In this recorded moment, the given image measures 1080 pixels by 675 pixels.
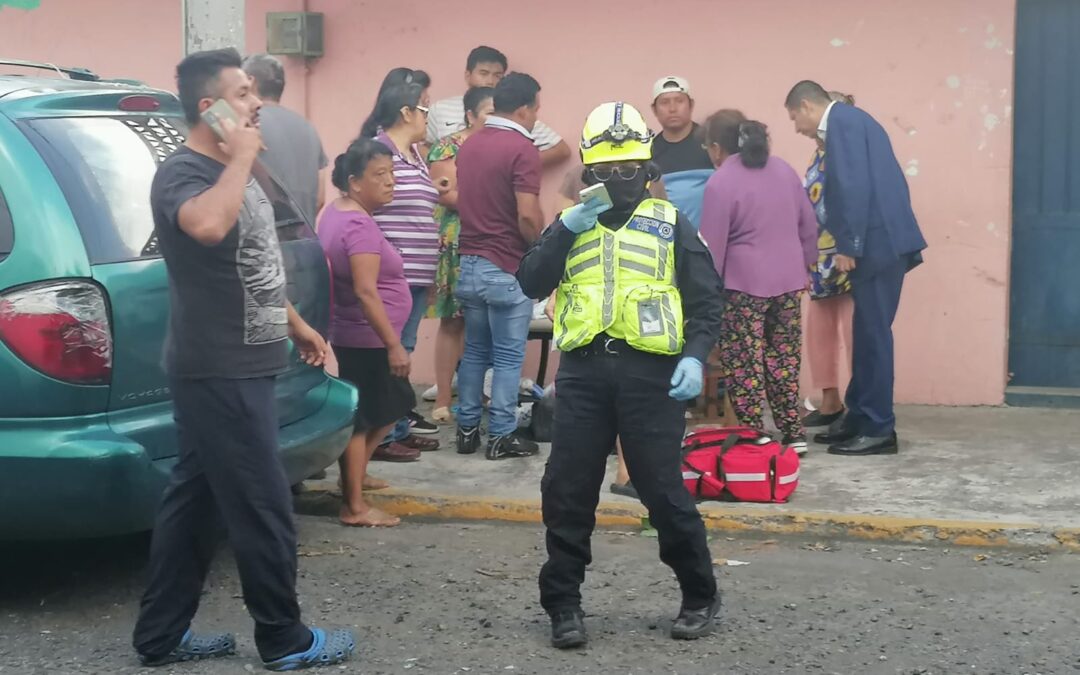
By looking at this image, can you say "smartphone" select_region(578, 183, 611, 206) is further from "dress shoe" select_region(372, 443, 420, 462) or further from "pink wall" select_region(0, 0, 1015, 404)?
"pink wall" select_region(0, 0, 1015, 404)

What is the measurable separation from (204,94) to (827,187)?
4.00 meters

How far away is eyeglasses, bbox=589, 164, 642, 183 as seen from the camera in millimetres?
4902

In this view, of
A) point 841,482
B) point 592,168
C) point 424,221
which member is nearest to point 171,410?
point 592,168

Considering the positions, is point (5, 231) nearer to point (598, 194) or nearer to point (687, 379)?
point (598, 194)

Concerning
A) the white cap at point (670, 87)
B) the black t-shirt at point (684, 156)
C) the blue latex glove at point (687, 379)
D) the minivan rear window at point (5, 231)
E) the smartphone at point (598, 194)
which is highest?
A: the white cap at point (670, 87)

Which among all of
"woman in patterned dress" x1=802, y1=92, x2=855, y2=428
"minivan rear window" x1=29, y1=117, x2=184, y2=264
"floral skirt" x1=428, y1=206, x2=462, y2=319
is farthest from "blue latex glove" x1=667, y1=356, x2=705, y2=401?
"floral skirt" x1=428, y1=206, x2=462, y2=319

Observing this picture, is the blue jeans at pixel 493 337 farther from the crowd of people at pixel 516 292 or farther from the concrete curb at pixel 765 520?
the concrete curb at pixel 765 520

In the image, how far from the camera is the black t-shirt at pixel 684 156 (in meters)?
8.43

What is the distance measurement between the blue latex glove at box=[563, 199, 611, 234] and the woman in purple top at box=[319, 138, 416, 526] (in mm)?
1618

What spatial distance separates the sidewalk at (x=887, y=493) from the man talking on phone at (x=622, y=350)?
154 cm

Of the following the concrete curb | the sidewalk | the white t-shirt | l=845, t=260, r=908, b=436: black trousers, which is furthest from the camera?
the white t-shirt

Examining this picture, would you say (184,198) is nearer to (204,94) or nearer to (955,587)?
(204,94)

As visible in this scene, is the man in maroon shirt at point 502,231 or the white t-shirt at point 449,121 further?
the white t-shirt at point 449,121

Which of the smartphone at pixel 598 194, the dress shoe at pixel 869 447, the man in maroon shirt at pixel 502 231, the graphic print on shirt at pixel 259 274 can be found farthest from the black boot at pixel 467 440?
the graphic print on shirt at pixel 259 274
